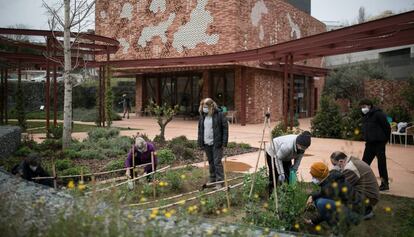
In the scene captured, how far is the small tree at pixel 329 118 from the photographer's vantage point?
15062mm

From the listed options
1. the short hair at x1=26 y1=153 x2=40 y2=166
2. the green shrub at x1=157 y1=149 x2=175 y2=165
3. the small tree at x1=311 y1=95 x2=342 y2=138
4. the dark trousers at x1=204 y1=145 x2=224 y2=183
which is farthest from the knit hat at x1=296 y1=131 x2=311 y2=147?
the small tree at x1=311 y1=95 x2=342 y2=138

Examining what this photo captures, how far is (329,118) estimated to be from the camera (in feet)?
50.0

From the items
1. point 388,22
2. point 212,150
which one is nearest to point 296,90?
point 388,22

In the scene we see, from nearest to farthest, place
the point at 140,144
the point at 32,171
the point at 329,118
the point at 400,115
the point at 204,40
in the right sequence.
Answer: the point at 32,171 → the point at 140,144 → the point at 400,115 → the point at 329,118 → the point at 204,40

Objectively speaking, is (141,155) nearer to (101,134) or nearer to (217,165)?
(217,165)

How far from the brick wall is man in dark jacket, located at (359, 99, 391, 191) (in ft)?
48.2

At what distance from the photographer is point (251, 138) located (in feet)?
49.4

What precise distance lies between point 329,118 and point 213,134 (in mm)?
9464

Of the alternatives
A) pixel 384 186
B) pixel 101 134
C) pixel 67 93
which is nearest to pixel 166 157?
pixel 67 93

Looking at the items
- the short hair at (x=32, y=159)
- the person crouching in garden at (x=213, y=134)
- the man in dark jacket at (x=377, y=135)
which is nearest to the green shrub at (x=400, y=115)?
the man in dark jacket at (x=377, y=135)

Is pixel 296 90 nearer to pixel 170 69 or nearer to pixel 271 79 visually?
pixel 271 79

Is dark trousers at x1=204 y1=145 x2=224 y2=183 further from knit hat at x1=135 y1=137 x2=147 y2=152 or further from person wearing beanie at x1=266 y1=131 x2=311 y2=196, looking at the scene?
person wearing beanie at x1=266 y1=131 x2=311 y2=196

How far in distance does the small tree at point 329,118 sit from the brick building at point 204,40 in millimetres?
6506

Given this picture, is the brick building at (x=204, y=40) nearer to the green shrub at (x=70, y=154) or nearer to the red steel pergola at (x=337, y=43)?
the red steel pergola at (x=337, y=43)
